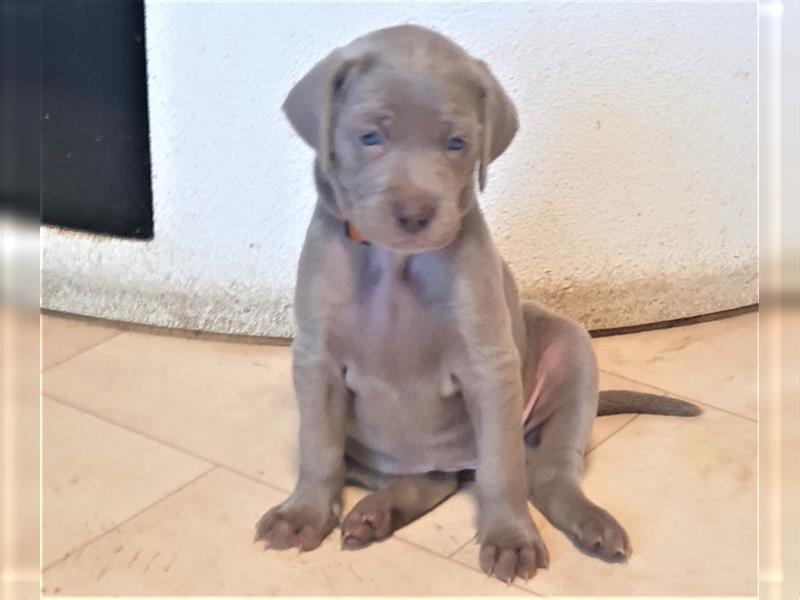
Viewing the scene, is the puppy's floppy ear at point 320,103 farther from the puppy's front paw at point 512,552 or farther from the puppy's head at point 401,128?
the puppy's front paw at point 512,552

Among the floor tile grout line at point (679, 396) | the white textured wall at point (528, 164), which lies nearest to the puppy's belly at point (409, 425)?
the floor tile grout line at point (679, 396)

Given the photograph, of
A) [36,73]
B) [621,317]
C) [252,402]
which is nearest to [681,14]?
[621,317]

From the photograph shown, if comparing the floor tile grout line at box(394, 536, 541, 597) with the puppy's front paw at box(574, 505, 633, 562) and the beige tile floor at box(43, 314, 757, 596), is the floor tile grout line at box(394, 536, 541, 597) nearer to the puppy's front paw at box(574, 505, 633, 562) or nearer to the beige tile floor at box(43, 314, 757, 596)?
the beige tile floor at box(43, 314, 757, 596)

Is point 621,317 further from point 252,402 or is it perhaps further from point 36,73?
point 36,73

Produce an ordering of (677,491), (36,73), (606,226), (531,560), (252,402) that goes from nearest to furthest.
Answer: (36,73) → (531,560) → (677,491) → (252,402) → (606,226)

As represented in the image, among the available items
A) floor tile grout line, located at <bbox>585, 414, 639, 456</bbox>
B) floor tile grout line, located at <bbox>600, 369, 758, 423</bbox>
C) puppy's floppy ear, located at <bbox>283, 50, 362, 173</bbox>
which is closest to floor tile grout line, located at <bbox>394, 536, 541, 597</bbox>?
floor tile grout line, located at <bbox>585, 414, 639, 456</bbox>

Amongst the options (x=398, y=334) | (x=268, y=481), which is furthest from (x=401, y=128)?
(x=268, y=481)

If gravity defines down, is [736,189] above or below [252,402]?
above

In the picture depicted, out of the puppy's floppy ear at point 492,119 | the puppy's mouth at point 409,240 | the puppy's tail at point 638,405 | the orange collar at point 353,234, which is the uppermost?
the puppy's floppy ear at point 492,119
